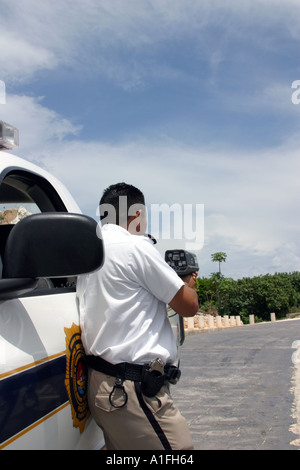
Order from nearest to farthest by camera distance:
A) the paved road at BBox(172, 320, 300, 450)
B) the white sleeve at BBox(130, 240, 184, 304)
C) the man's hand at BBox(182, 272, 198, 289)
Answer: the white sleeve at BBox(130, 240, 184, 304), the man's hand at BBox(182, 272, 198, 289), the paved road at BBox(172, 320, 300, 450)

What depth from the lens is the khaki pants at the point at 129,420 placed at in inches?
78.3

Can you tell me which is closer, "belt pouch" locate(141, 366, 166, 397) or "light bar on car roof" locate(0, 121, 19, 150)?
"light bar on car roof" locate(0, 121, 19, 150)

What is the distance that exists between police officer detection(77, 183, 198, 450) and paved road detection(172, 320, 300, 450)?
8.71 ft

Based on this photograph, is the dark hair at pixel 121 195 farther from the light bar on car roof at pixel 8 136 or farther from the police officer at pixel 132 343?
the light bar on car roof at pixel 8 136

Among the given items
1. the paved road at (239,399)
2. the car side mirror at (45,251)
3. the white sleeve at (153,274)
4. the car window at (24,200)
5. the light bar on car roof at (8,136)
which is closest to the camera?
the car side mirror at (45,251)

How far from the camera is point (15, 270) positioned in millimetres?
1366

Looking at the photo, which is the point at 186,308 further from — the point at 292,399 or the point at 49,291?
the point at 292,399

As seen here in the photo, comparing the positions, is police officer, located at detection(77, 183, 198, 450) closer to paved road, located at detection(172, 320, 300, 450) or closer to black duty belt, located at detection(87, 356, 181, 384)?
black duty belt, located at detection(87, 356, 181, 384)

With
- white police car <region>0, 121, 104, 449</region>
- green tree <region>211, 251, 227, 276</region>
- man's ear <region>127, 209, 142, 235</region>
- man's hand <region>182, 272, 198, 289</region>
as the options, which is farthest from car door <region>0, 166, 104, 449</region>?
green tree <region>211, 251, 227, 276</region>

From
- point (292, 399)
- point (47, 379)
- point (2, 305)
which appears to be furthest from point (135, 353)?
point (292, 399)

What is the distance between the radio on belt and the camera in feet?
8.54

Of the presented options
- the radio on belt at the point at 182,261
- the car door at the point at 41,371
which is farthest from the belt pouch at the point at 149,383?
the radio on belt at the point at 182,261

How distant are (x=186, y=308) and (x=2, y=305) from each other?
0.97 metres

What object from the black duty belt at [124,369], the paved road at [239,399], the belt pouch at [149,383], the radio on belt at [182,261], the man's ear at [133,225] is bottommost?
the paved road at [239,399]
